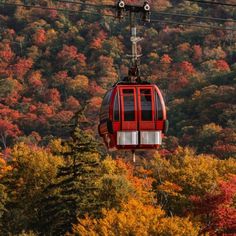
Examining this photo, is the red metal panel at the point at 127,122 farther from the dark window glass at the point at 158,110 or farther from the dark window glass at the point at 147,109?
the dark window glass at the point at 158,110

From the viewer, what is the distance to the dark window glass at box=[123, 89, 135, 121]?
32.0 m

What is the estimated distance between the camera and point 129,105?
32.3 meters

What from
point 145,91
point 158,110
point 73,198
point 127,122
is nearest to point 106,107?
point 127,122

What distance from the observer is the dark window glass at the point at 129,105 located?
32.0 meters

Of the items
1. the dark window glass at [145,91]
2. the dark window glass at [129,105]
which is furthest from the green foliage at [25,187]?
the dark window glass at [145,91]

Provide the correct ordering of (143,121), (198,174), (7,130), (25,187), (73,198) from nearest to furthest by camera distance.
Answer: (143,121) < (73,198) < (198,174) < (25,187) < (7,130)

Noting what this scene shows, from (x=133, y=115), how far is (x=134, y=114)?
0.22 ft

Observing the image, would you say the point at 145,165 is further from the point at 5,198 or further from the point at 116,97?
the point at 116,97

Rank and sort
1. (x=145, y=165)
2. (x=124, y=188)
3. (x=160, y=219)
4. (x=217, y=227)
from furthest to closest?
(x=145, y=165) < (x=124, y=188) < (x=217, y=227) < (x=160, y=219)

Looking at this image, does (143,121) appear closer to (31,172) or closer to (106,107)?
(106,107)

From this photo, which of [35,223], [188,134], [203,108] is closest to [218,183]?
[35,223]

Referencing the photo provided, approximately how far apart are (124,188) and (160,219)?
40.4 feet

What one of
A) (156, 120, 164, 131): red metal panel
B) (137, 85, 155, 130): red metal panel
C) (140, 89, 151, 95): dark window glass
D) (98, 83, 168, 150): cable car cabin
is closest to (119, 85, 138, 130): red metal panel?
(98, 83, 168, 150): cable car cabin

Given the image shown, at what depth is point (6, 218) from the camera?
74.3 metres
